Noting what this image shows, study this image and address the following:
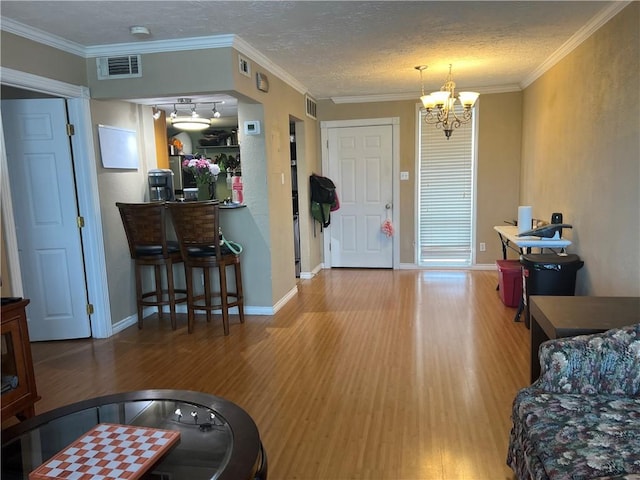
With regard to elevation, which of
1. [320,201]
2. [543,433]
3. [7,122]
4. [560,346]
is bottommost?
[543,433]

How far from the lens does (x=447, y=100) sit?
4273 millimetres

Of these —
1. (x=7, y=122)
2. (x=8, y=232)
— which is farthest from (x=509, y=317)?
(x=7, y=122)

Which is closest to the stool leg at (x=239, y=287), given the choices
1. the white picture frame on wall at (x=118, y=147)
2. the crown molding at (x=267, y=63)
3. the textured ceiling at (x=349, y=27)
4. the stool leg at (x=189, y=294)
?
the stool leg at (x=189, y=294)

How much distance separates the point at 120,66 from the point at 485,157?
4.42m

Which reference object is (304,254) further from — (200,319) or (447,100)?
(447,100)

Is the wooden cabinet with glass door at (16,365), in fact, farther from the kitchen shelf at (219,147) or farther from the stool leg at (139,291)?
the kitchen shelf at (219,147)

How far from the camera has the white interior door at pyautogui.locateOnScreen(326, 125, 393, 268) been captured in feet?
20.3

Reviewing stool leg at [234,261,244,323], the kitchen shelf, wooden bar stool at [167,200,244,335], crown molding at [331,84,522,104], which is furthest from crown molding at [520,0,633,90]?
the kitchen shelf

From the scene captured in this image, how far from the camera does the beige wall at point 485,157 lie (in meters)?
5.80

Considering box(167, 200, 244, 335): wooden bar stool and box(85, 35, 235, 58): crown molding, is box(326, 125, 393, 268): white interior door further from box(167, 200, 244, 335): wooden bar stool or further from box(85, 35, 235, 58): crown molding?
box(85, 35, 235, 58): crown molding

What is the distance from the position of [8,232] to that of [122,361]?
1.18 m

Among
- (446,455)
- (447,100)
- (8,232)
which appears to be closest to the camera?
(446,455)

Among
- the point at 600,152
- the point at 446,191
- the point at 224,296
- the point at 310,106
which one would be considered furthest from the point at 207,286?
the point at 446,191

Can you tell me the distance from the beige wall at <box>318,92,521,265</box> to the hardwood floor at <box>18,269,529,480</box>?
153 cm
